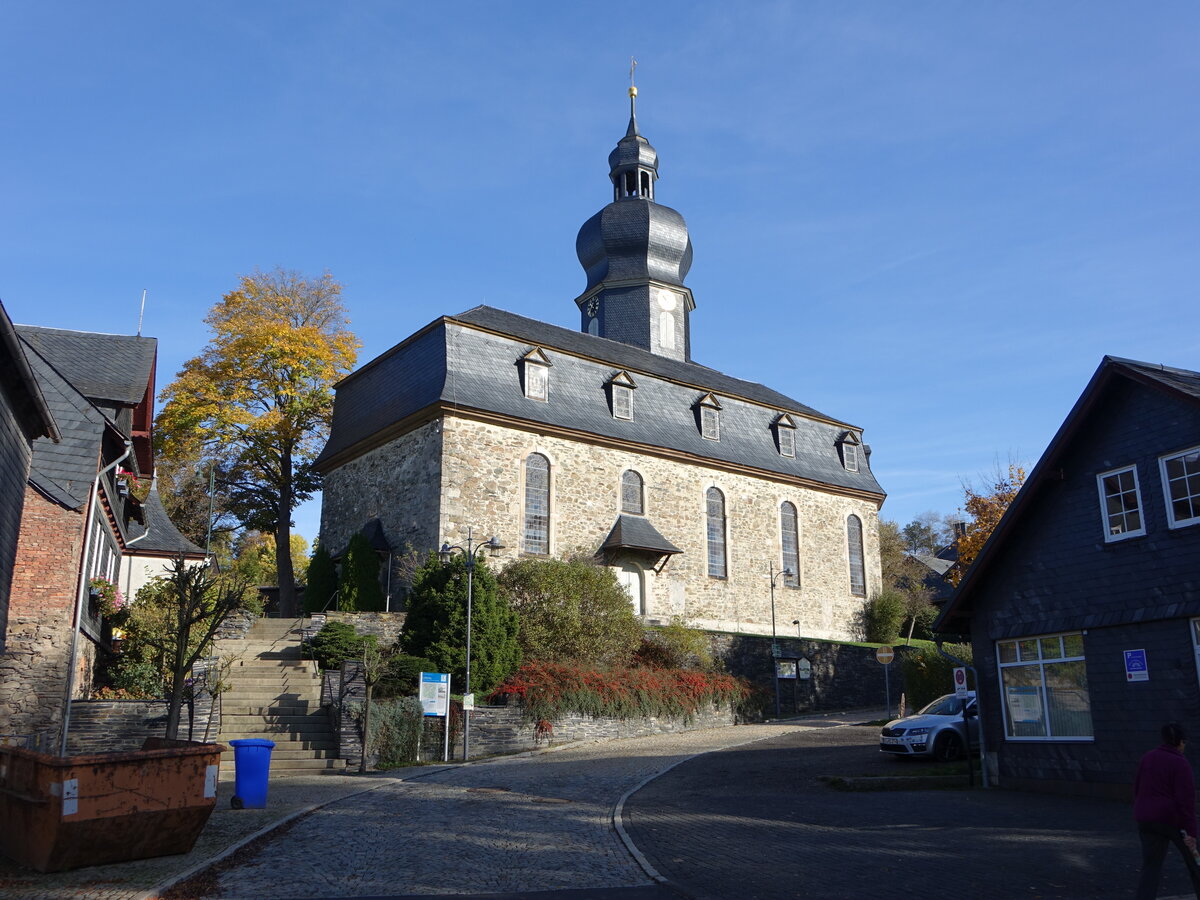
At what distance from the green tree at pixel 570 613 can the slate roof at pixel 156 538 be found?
862 cm

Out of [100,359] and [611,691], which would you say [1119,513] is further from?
[100,359]

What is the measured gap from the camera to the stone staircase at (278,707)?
59.2ft

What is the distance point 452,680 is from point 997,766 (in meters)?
10.6

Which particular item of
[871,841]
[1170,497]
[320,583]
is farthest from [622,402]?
[871,841]

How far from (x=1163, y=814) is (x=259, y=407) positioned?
3111 cm

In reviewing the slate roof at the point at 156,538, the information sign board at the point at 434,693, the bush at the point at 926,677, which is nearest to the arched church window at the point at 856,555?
the bush at the point at 926,677

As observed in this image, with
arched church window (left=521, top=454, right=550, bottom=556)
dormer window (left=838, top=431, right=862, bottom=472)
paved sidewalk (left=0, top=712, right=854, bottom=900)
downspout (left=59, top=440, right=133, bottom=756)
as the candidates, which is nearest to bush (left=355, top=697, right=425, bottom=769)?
paved sidewalk (left=0, top=712, right=854, bottom=900)

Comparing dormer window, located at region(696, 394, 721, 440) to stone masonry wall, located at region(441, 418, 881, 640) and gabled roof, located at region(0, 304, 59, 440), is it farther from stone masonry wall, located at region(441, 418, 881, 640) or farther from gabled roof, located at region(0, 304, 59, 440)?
gabled roof, located at region(0, 304, 59, 440)

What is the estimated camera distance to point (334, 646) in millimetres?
22031

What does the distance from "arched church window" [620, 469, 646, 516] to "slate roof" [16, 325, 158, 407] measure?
47.0 feet

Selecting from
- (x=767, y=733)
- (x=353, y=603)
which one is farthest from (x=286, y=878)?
(x=353, y=603)

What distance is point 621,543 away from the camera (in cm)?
3002

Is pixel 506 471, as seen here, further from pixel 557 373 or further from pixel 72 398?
pixel 72 398

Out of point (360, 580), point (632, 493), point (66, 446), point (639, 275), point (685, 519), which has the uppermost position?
point (639, 275)
